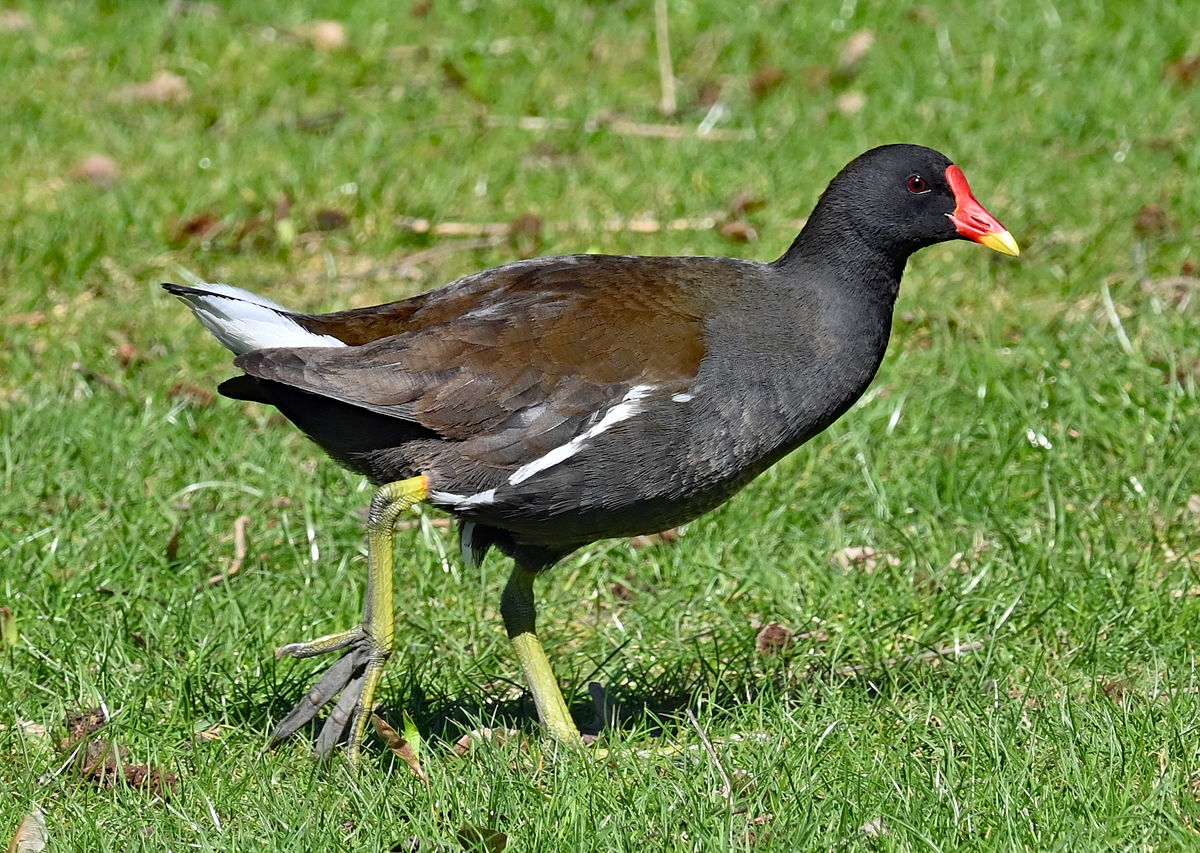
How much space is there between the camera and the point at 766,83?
21.8ft

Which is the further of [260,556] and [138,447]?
[138,447]

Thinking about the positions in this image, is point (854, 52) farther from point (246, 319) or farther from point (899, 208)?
point (246, 319)

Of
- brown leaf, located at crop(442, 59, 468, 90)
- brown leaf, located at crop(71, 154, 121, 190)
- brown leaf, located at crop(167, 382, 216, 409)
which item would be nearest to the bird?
brown leaf, located at crop(167, 382, 216, 409)

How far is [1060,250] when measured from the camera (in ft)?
17.6

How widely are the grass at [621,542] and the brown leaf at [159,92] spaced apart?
63 mm

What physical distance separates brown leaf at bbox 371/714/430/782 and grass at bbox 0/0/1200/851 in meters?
0.06

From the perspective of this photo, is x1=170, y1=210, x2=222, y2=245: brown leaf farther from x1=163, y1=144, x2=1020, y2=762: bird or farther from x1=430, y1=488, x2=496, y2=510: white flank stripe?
x1=430, y1=488, x2=496, y2=510: white flank stripe

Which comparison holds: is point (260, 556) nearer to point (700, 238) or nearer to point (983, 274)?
point (700, 238)

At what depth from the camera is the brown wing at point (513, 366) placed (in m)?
3.09

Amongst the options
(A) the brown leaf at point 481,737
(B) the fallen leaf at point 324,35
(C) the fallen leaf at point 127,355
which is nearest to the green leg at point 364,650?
(A) the brown leaf at point 481,737

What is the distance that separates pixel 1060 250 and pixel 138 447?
3067mm

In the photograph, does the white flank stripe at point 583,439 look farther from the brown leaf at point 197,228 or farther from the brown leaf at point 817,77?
the brown leaf at point 817,77

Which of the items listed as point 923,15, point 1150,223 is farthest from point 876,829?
point 923,15

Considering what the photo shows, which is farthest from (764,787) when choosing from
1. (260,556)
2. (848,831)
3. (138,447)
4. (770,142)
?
(770,142)
